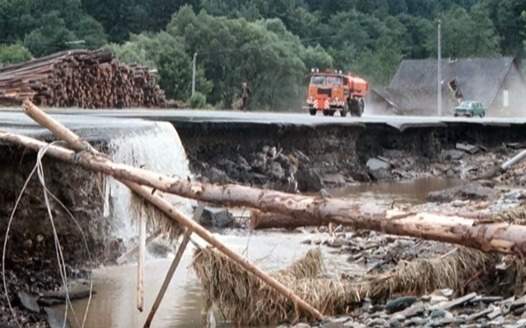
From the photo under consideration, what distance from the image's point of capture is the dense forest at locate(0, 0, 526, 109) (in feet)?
174

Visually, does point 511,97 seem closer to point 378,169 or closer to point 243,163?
point 378,169

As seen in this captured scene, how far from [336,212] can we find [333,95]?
88.2ft

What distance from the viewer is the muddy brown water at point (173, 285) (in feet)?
30.0

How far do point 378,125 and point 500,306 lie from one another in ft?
61.0

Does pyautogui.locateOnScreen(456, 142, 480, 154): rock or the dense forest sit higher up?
the dense forest

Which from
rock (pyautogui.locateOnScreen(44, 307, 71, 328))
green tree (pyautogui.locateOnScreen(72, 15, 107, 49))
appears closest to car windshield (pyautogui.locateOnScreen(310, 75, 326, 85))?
rock (pyautogui.locateOnScreen(44, 307, 71, 328))

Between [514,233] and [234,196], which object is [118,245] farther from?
[514,233]

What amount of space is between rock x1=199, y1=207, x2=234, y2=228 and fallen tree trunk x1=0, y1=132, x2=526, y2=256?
6.83 metres

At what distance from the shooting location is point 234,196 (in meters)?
6.71

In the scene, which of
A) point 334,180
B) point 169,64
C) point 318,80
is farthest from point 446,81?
point 334,180

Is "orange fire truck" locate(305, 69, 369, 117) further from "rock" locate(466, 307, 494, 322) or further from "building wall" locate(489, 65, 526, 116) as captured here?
"building wall" locate(489, 65, 526, 116)

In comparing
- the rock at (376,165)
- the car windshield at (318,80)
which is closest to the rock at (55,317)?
the rock at (376,165)

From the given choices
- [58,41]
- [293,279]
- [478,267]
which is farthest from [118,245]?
[58,41]

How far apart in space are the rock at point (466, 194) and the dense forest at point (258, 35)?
82.9 ft
